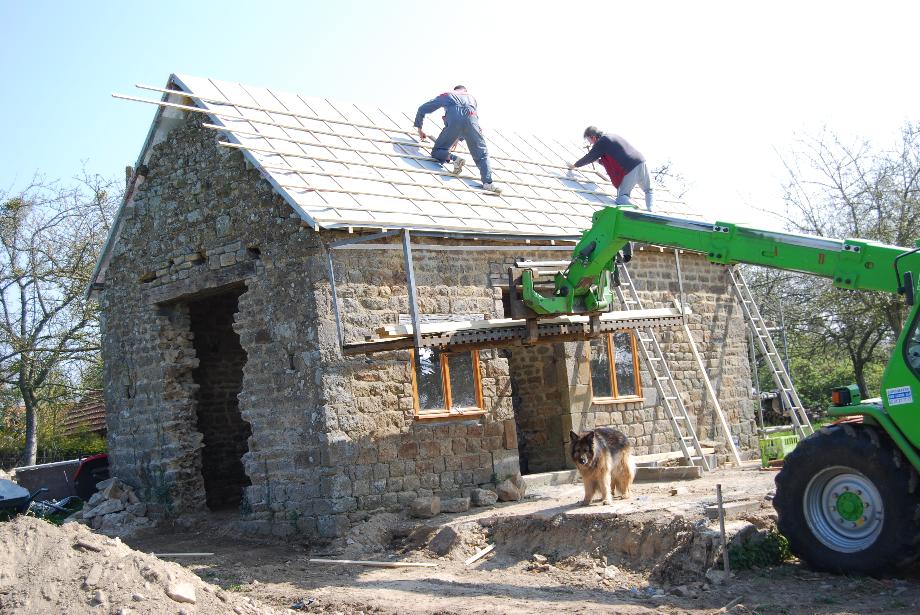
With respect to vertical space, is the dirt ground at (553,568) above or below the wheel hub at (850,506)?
below

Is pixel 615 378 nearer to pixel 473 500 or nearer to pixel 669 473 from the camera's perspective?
pixel 669 473

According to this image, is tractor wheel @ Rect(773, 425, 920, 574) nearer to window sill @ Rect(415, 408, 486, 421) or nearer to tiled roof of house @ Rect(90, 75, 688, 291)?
window sill @ Rect(415, 408, 486, 421)

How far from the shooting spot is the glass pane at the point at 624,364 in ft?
47.4

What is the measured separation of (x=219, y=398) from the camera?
15.2 meters

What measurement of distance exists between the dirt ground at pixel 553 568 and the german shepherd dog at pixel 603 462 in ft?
0.83

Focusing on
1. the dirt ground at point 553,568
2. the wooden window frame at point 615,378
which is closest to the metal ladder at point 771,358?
the wooden window frame at point 615,378

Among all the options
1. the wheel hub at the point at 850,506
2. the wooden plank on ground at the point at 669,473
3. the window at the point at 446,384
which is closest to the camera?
the wheel hub at the point at 850,506

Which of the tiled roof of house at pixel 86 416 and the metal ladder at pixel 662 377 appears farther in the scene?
the tiled roof of house at pixel 86 416

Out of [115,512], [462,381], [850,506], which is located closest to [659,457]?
[462,381]

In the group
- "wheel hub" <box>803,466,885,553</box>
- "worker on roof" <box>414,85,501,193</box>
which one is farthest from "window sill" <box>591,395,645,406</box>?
"wheel hub" <box>803,466,885,553</box>

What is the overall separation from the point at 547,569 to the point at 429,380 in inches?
144

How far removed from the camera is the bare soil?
7.18m

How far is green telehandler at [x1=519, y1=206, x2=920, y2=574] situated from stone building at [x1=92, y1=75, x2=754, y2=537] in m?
3.27

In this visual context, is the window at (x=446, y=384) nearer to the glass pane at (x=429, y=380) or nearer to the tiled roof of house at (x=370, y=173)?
the glass pane at (x=429, y=380)
